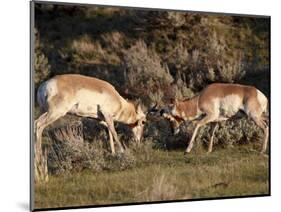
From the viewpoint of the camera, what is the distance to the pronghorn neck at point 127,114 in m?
5.15

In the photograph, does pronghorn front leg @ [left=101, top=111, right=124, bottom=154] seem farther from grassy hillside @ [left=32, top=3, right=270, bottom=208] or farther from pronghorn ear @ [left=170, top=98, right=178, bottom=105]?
pronghorn ear @ [left=170, top=98, right=178, bottom=105]

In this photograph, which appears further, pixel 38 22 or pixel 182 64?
pixel 182 64

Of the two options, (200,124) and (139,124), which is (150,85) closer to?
(139,124)

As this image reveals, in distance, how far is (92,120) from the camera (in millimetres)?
5059

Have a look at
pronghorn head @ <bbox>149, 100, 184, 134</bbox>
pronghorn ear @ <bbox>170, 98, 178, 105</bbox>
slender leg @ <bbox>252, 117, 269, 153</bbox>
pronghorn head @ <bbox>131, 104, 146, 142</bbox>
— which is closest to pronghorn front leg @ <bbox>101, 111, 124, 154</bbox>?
pronghorn head @ <bbox>131, 104, 146, 142</bbox>

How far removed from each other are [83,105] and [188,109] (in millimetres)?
910

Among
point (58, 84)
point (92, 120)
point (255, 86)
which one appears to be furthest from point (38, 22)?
point (255, 86)

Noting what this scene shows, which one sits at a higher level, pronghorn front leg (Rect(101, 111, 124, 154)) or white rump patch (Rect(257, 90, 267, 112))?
white rump patch (Rect(257, 90, 267, 112))

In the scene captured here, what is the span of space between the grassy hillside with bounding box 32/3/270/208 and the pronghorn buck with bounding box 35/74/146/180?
0.06 metres

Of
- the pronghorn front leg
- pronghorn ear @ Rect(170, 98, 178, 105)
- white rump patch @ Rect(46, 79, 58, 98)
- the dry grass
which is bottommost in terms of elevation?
the dry grass

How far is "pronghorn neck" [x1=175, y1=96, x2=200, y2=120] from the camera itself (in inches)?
209

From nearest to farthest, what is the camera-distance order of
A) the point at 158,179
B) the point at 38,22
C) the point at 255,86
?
1. the point at 38,22
2. the point at 158,179
3. the point at 255,86
